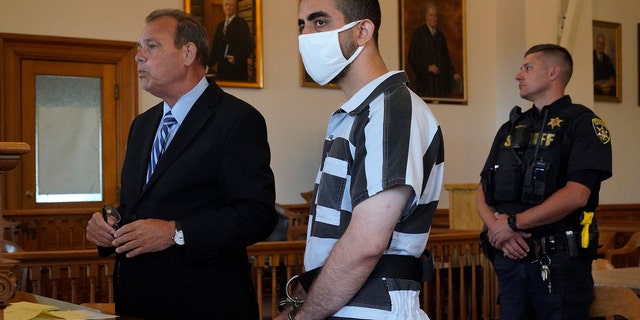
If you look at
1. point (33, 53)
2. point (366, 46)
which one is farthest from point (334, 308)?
point (33, 53)

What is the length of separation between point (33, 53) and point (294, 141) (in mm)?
2971

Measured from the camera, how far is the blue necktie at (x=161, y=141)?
9.99 ft

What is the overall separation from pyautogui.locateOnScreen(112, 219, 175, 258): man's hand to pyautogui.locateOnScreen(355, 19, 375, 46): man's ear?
95 centimetres

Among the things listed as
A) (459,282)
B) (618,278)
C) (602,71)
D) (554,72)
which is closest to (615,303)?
(618,278)

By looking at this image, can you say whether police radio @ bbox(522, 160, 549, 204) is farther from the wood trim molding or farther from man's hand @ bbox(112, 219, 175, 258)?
the wood trim molding

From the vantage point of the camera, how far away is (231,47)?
9.37 m

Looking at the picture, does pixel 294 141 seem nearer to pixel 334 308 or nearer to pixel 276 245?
pixel 276 245

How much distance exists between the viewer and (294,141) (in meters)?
9.85

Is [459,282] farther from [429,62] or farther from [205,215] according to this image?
[429,62]

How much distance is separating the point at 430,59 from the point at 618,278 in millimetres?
7036

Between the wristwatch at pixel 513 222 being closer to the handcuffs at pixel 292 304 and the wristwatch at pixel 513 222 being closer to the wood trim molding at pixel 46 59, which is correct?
the handcuffs at pixel 292 304

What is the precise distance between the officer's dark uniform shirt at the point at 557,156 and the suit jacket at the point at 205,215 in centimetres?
169

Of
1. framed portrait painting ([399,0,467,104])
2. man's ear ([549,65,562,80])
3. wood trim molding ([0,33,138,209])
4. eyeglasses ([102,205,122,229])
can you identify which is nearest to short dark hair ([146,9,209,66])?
eyeglasses ([102,205,122,229])

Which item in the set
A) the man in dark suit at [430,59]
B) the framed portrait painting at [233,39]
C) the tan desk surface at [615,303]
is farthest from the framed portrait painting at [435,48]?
the tan desk surface at [615,303]
